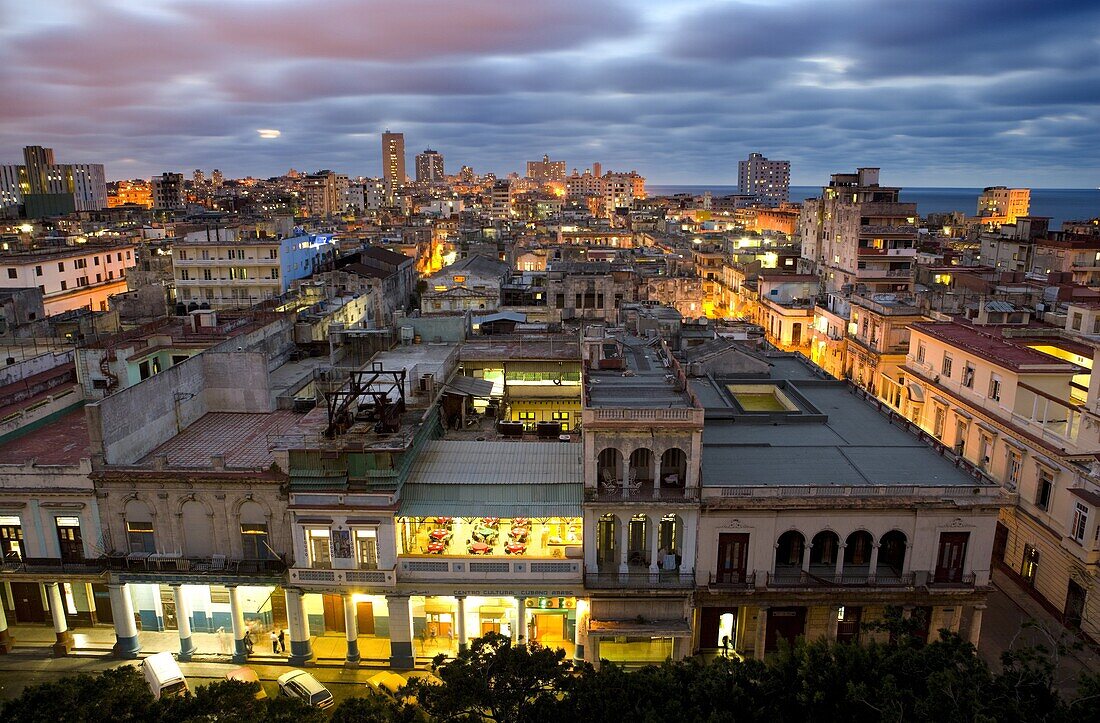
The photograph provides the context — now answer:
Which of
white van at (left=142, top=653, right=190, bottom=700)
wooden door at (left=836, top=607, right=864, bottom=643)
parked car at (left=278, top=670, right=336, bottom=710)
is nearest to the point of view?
white van at (left=142, top=653, right=190, bottom=700)

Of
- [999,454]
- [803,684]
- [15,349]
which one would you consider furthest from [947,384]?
[15,349]

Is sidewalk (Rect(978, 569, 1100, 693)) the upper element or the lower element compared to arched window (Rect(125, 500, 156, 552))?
lower

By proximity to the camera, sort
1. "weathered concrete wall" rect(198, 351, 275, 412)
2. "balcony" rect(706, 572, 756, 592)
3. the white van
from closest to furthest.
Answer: the white van < "balcony" rect(706, 572, 756, 592) < "weathered concrete wall" rect(198, 351, 275, 412)

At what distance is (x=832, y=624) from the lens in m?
36.4

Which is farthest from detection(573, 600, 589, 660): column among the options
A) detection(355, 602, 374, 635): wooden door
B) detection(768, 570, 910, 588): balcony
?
detection(355, 602, 374, 635): wooden door

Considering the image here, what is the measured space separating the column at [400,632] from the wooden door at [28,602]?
64.3 ft

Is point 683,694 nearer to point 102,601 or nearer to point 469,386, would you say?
point 469,386

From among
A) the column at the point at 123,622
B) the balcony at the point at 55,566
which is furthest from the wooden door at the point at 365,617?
the balcony at the point at 55,566

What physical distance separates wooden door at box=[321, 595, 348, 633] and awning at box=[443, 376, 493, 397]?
1464cm

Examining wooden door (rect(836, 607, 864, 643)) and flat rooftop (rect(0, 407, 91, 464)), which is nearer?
wooden door (rect(836, 607, 864, 643))

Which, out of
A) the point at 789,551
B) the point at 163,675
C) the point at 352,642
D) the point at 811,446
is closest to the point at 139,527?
the point at 163,675

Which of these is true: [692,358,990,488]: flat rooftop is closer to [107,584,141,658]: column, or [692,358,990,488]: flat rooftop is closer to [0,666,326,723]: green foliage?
[0,666,326,723]: green foliage

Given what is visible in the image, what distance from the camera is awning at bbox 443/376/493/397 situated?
156ft

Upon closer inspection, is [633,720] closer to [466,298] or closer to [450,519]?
[450,519]
